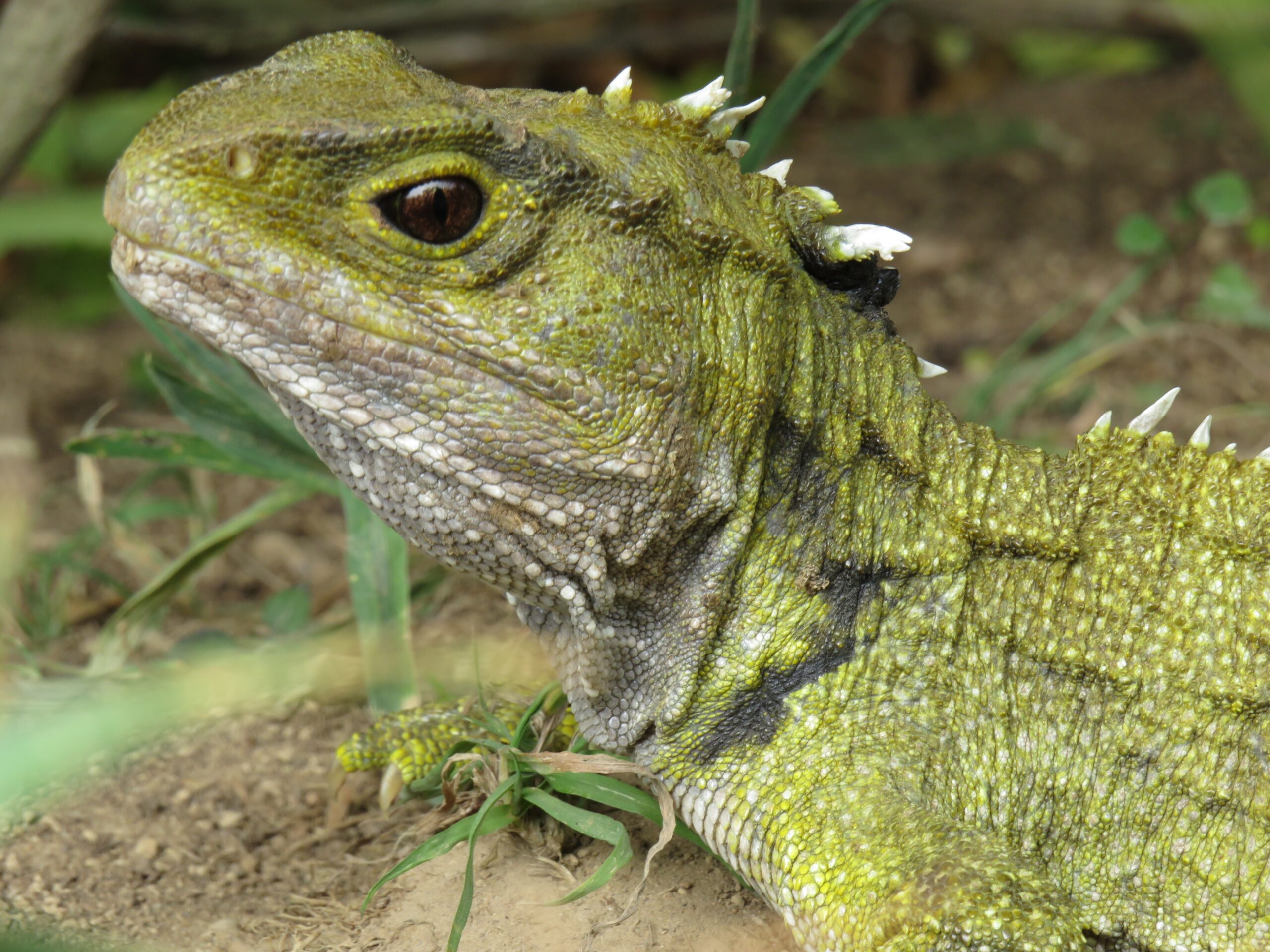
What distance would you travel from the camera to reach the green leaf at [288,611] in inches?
221

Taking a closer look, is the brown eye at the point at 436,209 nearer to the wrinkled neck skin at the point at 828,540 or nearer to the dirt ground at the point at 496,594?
the wrinkled neck skin at the point at 828,540

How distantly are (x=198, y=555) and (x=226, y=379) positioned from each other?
2.58 ft

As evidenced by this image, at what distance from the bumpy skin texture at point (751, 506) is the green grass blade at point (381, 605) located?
1286 millimetres

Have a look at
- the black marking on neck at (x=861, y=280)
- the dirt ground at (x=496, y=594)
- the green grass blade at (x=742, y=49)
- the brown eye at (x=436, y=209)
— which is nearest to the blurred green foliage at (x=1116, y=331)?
the dirt ground at (x=496, y=594)

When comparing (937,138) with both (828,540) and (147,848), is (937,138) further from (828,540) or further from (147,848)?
(147,848)

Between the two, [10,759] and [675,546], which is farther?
[675,546]

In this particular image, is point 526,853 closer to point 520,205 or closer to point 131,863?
point 131,863

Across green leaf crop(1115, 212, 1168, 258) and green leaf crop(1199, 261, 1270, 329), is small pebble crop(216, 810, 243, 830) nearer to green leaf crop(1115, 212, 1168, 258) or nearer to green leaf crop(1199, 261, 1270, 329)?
green leaf crop(1115, 212, 1168, 258)

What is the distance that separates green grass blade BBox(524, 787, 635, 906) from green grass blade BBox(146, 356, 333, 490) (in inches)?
83.1

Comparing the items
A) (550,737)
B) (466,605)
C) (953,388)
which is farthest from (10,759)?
(953,388)

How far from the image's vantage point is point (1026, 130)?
11.5m

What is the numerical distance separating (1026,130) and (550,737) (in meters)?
9.08

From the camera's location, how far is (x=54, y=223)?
8.75 metres

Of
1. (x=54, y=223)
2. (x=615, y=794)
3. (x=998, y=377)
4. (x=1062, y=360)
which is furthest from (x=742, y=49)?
(x=54, y=223)
